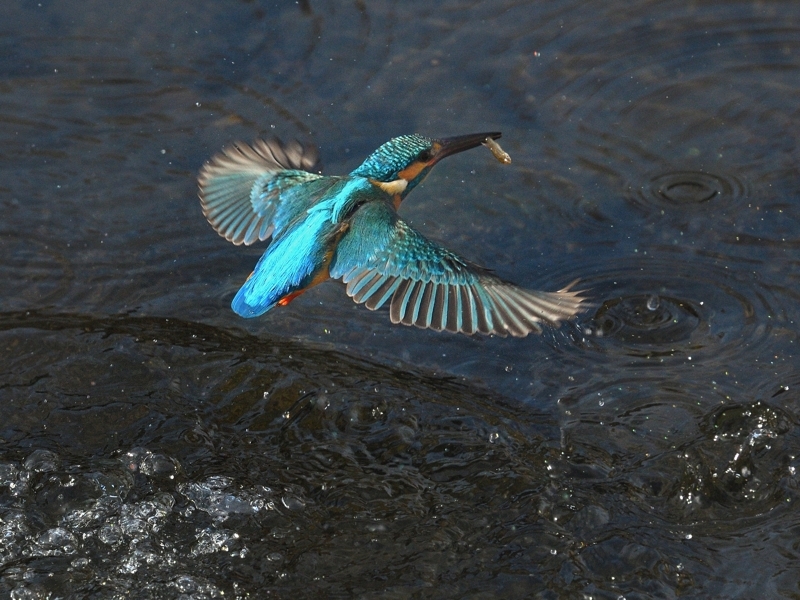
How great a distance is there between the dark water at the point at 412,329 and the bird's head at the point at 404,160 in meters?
0.59

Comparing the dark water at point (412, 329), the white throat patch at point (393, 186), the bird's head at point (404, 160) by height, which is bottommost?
the dark water at point (412, 329)

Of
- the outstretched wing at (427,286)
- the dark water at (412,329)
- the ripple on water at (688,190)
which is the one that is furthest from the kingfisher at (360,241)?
the ripple on water at (688,190)

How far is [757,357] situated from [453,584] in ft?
6.05

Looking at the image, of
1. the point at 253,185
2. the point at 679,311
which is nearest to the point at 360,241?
the point at 253,185

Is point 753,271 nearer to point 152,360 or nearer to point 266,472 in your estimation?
point 266,472

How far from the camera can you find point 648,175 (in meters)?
5.63

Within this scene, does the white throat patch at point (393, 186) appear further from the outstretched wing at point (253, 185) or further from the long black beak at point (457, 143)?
the outstretched wing at point (253, 185)

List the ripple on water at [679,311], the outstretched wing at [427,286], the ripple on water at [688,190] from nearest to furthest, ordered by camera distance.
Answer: the outstretched wing at [427,286] → the ripple on water at [679,311] → the ripple on water at [688,190]

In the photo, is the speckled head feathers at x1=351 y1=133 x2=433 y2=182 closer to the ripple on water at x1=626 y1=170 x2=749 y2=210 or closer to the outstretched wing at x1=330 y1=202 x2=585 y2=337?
the outstretched wing at x1=330 y1=202 x2=585 y2=337

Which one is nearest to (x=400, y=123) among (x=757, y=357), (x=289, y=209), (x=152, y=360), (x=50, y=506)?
(x=289, y=209)

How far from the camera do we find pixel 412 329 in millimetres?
5152

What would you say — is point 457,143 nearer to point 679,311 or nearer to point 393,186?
Result: point 393,186

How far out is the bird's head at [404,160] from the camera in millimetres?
4859

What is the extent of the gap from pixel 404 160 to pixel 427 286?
0.86m
